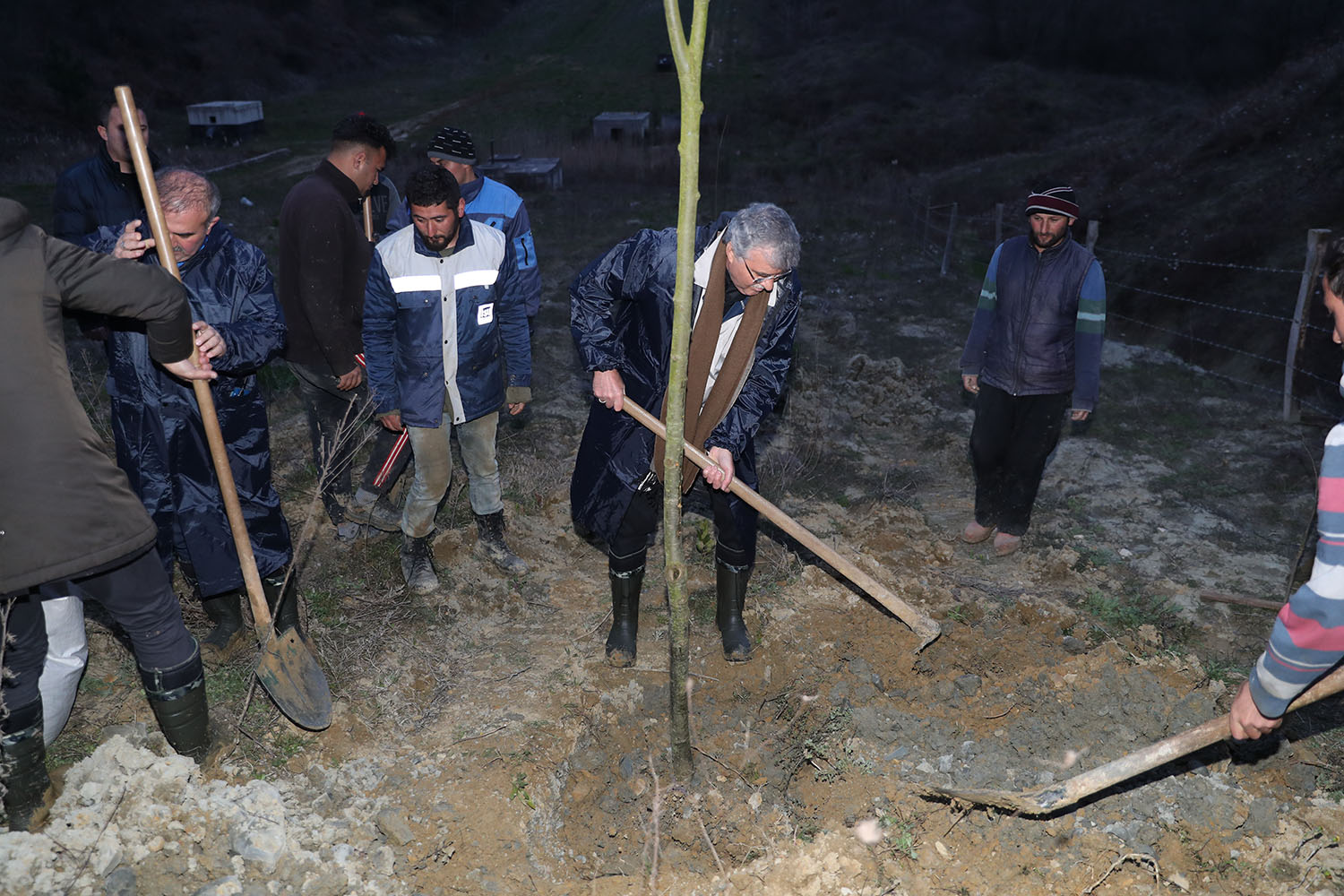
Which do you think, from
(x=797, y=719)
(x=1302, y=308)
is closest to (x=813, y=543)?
(x=797, y=719)

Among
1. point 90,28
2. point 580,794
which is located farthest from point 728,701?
point 90,28

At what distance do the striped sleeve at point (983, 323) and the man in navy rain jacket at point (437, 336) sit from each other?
7.62 ft

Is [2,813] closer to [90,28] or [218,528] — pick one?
[218,528]

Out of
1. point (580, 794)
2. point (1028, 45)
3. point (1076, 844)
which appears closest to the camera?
point (1076, 844)

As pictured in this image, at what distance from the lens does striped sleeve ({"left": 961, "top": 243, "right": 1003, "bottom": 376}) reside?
14.9 ft

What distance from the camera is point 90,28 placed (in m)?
29.6

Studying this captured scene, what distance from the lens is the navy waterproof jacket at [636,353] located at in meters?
3.13

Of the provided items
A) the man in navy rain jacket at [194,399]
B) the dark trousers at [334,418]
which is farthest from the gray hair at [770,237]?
the dark trousers at [334,418]

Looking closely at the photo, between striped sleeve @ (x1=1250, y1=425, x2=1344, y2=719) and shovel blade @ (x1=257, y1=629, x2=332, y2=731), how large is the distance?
2803mm

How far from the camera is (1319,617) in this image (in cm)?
198

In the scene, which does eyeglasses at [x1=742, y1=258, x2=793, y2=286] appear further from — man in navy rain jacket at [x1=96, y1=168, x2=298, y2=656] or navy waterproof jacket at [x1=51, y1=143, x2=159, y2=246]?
navy waterproof jacket at [x1=51, y1=143, x2=159, y2=246]

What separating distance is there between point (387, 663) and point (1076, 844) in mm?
2522

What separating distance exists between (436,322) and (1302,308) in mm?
6879

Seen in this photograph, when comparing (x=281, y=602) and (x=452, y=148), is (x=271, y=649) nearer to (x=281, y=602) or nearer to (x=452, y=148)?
(x=281, y=602)
